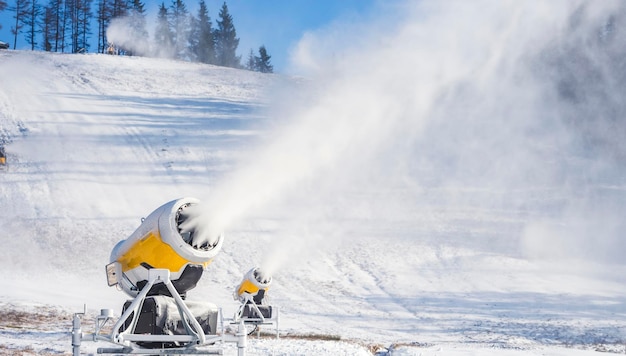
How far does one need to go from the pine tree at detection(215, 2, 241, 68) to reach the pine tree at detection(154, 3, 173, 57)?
7.46 metres

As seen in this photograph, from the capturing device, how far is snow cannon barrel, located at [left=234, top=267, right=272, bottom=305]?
1934cm

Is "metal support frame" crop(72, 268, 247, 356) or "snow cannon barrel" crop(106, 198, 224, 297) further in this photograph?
"snow cannon barrel" crop(106, 198, 224, 297)

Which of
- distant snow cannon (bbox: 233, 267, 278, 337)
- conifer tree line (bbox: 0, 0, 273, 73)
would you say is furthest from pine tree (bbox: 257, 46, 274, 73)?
distant snow cannon (bbox: 233, 267, 278, 337)

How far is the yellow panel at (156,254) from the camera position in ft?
26.0

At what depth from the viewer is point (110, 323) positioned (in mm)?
21594

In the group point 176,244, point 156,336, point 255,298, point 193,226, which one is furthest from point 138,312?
point 255,298

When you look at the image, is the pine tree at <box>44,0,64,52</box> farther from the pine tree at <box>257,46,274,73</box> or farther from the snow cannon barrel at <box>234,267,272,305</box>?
the snow cannon barrel at <box>234,267,272,305</box>

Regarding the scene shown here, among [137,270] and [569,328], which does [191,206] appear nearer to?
[137,270]

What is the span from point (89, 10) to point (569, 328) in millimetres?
87209

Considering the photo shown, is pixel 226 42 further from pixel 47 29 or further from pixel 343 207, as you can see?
pixel 343 207

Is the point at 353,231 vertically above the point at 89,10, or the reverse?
the point at 89,10

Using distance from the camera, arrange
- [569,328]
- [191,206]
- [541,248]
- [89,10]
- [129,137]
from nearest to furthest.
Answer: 1. [191,206]
2. [569,328]
3. [541,248]
4. [129,137]
5. [89,10]

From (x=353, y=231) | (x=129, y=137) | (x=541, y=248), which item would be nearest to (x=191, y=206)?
(x=353, y=231)

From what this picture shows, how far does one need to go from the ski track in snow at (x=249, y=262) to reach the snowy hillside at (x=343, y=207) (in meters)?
0.14
